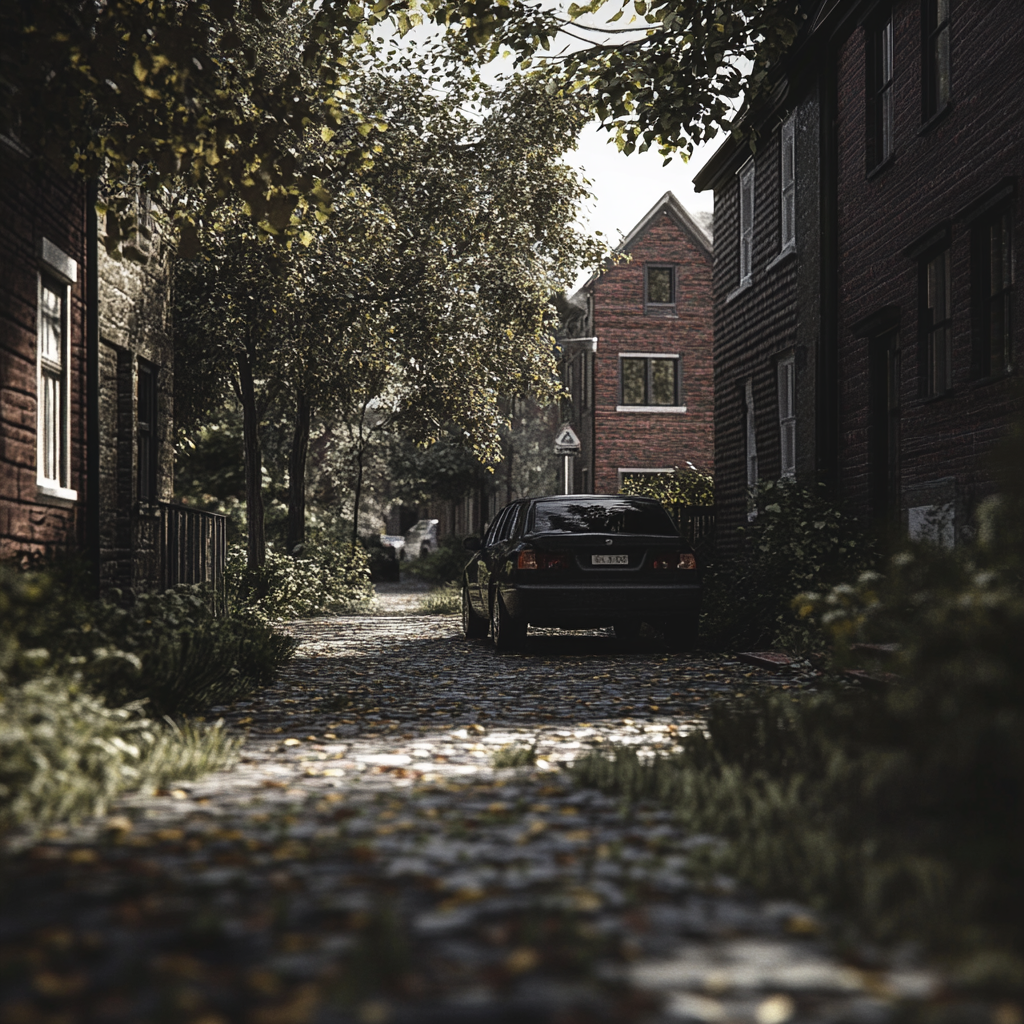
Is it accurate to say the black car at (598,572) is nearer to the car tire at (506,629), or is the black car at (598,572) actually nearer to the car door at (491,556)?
the car tire at (506,629)

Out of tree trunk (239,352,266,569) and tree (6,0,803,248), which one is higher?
tree (6,0,803,248)

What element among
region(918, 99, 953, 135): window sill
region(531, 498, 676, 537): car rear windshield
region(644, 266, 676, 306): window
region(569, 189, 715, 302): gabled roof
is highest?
region(569, 189, 715, 302): gabled roof

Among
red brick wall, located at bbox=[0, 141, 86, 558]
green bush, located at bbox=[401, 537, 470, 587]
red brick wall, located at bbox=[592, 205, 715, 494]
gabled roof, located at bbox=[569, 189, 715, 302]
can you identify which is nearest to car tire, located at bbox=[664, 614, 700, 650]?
red brick wall, located at bbox=[0, 141, 86, 558]

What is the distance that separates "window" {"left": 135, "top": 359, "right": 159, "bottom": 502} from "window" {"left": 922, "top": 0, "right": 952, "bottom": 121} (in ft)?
28.6

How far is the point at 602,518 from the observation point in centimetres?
1266

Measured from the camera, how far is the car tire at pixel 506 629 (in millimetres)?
12688

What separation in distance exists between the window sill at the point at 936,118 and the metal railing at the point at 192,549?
8631 mm

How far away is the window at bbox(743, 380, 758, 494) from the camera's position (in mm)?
17453

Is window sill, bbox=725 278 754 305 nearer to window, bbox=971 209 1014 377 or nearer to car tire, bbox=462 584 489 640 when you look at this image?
car tire, bbox=462 584 489 640

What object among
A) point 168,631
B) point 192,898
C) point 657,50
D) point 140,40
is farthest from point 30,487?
point 657,50

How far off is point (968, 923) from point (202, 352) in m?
17.2

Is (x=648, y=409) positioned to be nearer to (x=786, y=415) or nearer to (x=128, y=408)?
(x=786, y=415)

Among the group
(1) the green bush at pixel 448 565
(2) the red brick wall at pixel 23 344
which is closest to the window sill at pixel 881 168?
(2) the red brick wall at pixel 23 344

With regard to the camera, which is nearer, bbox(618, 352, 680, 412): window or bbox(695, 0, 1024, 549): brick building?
bbox(695, 0, 1024, 549): brick building
